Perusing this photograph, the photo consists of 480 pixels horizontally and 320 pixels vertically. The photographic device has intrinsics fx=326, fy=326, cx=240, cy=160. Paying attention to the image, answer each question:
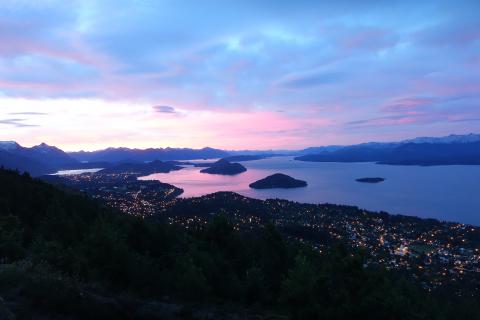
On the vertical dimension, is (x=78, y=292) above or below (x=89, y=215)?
above

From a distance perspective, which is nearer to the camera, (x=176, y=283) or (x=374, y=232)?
(x=176, y=283)

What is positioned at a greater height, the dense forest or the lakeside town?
the dense forest

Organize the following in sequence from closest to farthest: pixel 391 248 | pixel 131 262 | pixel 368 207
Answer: pixel 131 262
pixel 391 248
pixel 368 207

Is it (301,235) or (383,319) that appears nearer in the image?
(383,319)

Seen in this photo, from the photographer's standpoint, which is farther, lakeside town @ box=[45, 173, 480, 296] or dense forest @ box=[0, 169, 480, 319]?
lakeside town @ box=[45, 173, 480, 296]

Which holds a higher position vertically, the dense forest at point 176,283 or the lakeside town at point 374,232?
the dense forest at point 176,283

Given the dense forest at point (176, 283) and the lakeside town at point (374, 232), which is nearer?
the dense forest at point (176, 283)

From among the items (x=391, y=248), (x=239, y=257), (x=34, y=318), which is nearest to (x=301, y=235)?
(x=391, y=248)

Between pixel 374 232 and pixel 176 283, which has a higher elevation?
pixel 176 283

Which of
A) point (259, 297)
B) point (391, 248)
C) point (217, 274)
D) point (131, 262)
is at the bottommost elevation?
point (391, 248)

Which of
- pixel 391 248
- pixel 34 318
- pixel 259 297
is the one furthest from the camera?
pixel 391 248

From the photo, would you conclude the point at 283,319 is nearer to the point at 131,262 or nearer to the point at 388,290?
the point at 388,290
